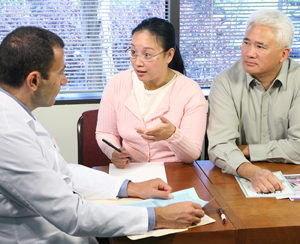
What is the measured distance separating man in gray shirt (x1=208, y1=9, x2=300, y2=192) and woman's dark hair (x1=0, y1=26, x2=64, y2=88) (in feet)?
3.47

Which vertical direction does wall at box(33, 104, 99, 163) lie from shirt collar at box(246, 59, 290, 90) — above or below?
below

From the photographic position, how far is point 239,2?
3500 millimetres

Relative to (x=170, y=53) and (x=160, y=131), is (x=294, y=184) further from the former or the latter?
(x=170, y=53)

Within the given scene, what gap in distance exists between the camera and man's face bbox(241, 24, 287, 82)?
6.47 ft

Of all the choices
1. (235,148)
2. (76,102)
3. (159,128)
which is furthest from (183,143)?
(76,102)

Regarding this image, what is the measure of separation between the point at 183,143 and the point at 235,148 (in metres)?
0.31

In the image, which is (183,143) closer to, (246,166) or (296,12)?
(246,166)

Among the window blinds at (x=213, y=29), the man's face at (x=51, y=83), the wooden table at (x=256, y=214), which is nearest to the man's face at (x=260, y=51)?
the wooden table at (x=256, y=214)

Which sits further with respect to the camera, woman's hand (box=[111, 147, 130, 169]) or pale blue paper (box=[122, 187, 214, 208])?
woman's hand (box=[111, 147, 130, 169])

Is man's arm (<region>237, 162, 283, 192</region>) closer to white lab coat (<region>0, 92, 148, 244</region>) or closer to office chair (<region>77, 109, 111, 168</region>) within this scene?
white lab coat (<region>0, 92, 148, 244</region>)

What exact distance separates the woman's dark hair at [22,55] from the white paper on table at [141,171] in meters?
0.71

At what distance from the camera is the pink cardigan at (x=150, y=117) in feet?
6.48

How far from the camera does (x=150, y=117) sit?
2.04 metres

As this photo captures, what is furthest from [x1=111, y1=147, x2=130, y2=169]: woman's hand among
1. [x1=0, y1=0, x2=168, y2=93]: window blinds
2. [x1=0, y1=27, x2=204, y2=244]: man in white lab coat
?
[x1=0, y1=0, x2=168, y2=93]: window blinds
